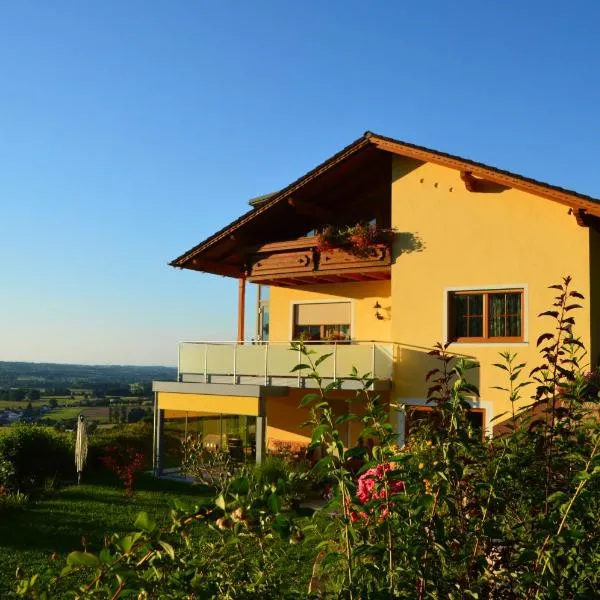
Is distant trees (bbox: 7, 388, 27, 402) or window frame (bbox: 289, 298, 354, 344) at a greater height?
window frame (bbox: 289, 298, 354, 344)

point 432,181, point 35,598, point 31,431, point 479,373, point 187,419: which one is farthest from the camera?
point 187,419

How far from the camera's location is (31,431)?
16.9m

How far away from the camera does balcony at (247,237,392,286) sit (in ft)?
52.7

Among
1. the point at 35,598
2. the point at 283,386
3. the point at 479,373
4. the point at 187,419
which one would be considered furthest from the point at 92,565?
the point at 187,419

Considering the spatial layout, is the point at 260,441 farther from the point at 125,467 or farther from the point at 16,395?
the point at 16,395

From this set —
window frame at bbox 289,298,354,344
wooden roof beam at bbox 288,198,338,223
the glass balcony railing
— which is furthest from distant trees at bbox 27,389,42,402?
wooden roof beam at bbox 288,198,338,223

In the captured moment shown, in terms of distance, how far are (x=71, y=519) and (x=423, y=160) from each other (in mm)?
10366

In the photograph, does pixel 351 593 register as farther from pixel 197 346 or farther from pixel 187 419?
pixel 187 419

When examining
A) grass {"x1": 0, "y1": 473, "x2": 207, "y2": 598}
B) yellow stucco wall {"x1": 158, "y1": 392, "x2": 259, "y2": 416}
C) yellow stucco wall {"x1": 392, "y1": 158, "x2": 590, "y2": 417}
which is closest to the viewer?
grass {"x1": 0, "y1": 473, "x2": 207, "y2": 598}

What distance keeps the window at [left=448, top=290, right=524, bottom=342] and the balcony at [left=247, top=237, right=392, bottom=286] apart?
1944 millimetres

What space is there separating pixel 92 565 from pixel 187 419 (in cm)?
1744

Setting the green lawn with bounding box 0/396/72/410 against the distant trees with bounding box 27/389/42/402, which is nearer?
the green lawn with bounding box 0/396/72/410

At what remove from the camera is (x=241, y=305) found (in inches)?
756

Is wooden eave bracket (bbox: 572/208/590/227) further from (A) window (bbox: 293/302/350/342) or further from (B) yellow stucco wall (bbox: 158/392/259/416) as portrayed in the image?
(B) yellow stucco wall (bbox: 158/392/259/416)
